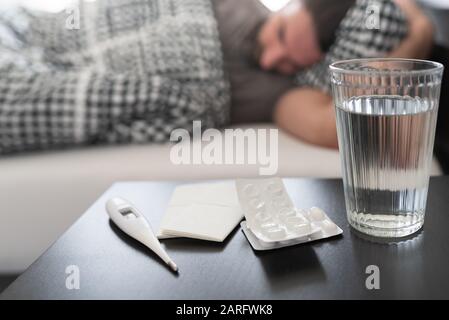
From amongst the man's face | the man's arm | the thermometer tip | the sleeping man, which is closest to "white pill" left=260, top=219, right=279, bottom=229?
the thermometer tip

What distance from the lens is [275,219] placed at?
0.60 m

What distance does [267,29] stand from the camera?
1.39 meters

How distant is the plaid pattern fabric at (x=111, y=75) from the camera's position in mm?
1208

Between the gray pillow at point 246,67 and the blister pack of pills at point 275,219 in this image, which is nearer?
the blister pack of pills at point 275,219

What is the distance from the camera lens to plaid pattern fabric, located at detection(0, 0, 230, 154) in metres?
1.21

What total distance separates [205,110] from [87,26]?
374 millimetres

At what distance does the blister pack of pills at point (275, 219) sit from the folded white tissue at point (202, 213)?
29 mm

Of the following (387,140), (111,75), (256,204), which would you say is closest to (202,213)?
(256,204)

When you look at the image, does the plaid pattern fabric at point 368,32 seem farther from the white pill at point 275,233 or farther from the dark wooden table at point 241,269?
the white pill at point 275,233

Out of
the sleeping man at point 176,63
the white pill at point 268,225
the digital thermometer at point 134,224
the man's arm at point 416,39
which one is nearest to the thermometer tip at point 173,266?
the digital thermometer at point 134,224

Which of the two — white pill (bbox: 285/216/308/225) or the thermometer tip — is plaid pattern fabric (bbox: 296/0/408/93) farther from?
the thermometer tip

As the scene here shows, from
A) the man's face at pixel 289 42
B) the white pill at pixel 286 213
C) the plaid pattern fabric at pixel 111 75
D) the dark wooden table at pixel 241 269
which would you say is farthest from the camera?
the man's face at pixel 289 42
